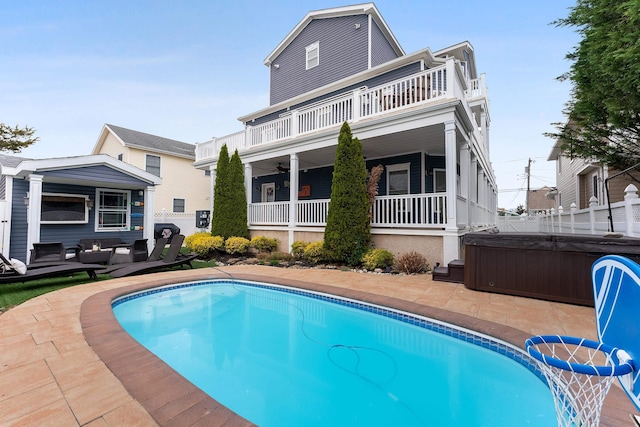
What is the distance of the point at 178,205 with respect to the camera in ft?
66.2

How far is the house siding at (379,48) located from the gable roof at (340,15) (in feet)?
0.77

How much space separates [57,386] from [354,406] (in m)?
2.62

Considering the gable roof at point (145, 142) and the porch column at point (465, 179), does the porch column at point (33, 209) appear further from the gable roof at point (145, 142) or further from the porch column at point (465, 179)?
the porch column at point (465, 179)

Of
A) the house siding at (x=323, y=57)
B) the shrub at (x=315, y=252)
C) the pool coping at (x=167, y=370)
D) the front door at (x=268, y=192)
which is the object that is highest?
the house siding at (x=323, y=57)

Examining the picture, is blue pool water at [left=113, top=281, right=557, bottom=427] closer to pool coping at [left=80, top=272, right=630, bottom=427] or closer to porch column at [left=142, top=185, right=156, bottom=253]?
pool coping at [left=80, top=272, right=630, bottom=427]

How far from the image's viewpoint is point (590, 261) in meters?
4.57

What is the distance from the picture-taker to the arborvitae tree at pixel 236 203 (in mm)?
10992

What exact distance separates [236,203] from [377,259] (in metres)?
6.26

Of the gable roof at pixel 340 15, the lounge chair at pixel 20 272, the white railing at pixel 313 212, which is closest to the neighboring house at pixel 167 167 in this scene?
the gable roof at pixel 340 15

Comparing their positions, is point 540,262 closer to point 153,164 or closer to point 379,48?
point 379,48

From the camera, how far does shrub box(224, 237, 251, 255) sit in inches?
401

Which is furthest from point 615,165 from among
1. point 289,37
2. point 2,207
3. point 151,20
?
point 2,207

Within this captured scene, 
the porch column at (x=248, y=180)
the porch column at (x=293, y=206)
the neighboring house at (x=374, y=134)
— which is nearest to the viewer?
the neighboring house at (x=374, y=134)

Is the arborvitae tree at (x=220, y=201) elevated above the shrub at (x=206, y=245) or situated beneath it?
elevated above
